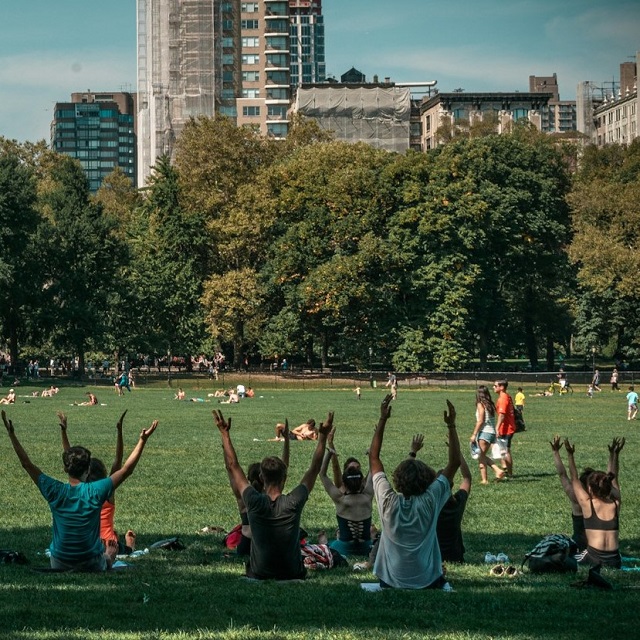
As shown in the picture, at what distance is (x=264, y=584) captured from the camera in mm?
13727

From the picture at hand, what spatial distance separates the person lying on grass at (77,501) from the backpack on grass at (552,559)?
4.58m

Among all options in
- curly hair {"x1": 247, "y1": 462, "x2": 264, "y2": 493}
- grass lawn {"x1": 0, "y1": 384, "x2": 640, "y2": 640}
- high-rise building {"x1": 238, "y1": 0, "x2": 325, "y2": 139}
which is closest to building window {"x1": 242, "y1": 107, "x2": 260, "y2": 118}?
high-rise building {"x1": 238, "y1": 0, "x2": 325, "y2": 139}

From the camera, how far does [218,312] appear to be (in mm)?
97938

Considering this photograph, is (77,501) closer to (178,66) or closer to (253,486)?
(253,486)

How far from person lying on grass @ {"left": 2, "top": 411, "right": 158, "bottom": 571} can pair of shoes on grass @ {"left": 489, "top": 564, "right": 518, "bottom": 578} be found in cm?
406

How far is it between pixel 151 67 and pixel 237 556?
141335mm

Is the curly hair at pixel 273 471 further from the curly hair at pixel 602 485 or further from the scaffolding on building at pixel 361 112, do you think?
the scaffolding on building at pixel 361 112

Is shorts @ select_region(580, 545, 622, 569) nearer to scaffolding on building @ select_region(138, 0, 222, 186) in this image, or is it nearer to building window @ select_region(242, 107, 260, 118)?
scaffolding on building @ select_region(138, 0, 222, 186)

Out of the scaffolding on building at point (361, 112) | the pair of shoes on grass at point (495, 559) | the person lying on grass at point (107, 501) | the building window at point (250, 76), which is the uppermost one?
the building window at point (250, 76)

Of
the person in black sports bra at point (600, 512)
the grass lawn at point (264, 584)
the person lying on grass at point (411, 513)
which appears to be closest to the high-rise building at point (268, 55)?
the grass lawn at point (264, 584)

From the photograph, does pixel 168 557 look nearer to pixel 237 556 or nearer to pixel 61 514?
pixel 237 556

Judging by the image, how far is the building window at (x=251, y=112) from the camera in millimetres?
176125

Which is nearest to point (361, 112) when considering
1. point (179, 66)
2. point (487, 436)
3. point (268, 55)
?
point (179, 66)

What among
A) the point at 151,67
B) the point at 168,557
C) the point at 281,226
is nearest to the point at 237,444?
the point at 168,557
